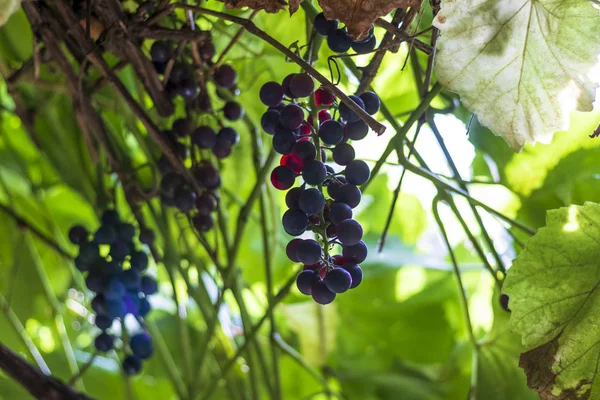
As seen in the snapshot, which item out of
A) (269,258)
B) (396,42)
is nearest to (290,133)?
(396,42)

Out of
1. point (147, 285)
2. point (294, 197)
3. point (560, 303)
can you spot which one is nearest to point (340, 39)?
point (294, 197)

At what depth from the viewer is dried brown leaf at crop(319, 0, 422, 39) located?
0.36 meters

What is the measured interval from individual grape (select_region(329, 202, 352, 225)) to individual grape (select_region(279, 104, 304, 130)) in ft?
0.18

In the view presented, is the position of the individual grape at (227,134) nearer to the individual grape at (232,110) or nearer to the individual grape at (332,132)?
the individual grape at (232,110)

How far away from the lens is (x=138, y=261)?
622 millimetres

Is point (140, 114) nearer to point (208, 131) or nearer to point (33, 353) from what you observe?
point (208, 131)

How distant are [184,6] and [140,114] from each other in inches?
3.8

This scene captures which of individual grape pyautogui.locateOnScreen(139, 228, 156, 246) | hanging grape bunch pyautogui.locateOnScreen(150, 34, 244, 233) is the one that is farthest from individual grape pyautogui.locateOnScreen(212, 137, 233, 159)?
individual grape pyautogui.locateOnScreen(139, 228, 156, 246)

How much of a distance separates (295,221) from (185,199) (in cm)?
17

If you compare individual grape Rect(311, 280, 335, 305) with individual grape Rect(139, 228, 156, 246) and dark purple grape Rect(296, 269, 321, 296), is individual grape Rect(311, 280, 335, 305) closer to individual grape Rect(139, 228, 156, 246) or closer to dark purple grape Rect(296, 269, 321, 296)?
dark purple grape Rect(296, 269, 321, 296)

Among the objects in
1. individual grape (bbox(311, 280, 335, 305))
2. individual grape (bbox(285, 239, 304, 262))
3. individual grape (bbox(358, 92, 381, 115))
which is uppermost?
individual grape (bbox(358, 92, 381, 115))

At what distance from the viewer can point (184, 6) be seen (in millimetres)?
440

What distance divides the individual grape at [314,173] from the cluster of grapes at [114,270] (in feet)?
0.92

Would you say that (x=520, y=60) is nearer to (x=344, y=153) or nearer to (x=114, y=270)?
(x=344, y=153)
